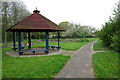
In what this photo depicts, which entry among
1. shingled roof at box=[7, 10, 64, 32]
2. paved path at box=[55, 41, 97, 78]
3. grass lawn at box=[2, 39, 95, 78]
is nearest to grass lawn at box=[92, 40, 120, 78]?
paved path at box=[55, 41, 97, 78]

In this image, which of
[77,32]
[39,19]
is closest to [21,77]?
[39,19]

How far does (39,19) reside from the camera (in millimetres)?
10773

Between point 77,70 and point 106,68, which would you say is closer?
point 77,70

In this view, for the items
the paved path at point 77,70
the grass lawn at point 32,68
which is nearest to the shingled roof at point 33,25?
the grass lawn at point 32,68

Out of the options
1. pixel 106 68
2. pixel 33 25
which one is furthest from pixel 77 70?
pixel 33 25

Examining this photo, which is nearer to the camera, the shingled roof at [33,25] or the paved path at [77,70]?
the paved path at [77,70]

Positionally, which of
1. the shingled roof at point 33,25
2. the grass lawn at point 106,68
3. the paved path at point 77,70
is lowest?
the paved path at point 77,70

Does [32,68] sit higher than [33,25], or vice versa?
[33,25]

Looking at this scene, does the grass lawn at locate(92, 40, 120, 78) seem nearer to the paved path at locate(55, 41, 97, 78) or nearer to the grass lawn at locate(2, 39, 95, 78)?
the paved path at locate(55, 41, 97, 78)

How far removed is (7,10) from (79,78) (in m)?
17.2

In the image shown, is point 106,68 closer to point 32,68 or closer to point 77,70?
point 77,70

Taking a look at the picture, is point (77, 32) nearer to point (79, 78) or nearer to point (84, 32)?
point (84, 32)

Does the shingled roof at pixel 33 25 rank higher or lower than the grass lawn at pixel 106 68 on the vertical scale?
higher

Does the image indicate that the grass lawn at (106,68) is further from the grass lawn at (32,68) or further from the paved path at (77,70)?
the grass lawn at (32,68)
